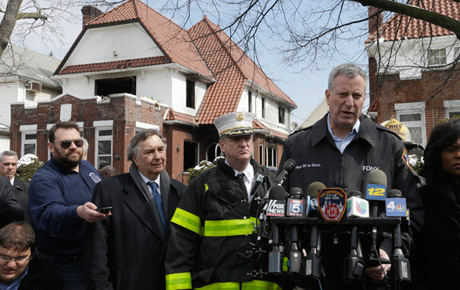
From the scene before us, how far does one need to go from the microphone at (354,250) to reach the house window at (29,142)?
75.5 feet

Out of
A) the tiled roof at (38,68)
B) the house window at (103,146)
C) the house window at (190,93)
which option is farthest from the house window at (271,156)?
the tiled roof at (38,68)

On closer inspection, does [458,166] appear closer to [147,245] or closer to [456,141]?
[456,141]

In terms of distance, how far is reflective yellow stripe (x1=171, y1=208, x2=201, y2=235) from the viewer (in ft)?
11.3

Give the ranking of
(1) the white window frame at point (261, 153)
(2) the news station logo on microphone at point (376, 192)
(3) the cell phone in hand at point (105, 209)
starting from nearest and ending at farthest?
(2) the news station logo on microphone at point (376, 192) → (3) the cell phone in hand at point (105, 209) → (1) the white window frame at point (261, 153)

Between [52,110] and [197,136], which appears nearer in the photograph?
[52,110]

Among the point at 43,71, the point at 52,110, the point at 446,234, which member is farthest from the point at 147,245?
the point at 43,71

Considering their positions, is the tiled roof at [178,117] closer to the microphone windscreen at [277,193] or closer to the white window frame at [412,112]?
the white window frame at [412,112]

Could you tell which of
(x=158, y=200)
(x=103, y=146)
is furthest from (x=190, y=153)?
(x=158, y=200)

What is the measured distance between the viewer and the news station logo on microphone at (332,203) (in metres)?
2.41

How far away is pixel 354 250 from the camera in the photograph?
245 cm

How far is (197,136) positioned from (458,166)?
21.7 meters

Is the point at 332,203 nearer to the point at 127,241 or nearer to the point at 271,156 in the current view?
the point at 127,241

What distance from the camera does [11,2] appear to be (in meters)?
11.3

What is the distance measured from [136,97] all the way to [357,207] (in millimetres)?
19777
